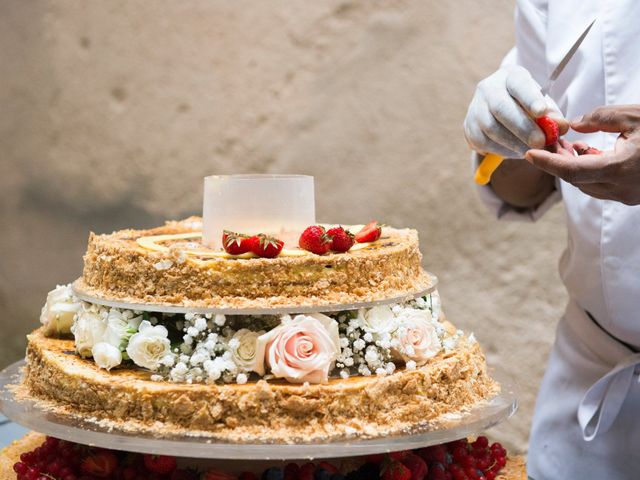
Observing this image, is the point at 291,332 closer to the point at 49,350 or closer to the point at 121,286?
the point at 121,286

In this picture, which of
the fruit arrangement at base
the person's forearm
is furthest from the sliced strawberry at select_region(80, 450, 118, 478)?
the person's forearm

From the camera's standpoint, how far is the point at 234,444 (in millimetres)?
1032

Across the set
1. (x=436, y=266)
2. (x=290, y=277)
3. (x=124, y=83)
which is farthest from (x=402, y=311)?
(x=124, y=83)

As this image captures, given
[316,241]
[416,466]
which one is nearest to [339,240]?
[316,241]

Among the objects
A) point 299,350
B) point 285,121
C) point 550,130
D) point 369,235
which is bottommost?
point 299,350

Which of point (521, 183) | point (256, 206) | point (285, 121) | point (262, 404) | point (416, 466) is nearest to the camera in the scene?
point (262, 404)

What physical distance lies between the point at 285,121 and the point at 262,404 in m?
1.75

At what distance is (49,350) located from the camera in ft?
4.30

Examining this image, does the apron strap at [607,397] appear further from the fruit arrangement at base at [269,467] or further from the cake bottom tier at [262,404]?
the cake bottom tier at [262,404]

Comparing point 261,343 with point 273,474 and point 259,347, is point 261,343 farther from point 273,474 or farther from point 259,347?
point 273,474

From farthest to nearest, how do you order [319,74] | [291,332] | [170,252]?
[319,74] → [170,252] → [291,332]

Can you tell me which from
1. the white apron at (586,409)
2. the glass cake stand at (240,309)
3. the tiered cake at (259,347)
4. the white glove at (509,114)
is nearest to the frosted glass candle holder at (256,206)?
the tiered cake at (259,347)

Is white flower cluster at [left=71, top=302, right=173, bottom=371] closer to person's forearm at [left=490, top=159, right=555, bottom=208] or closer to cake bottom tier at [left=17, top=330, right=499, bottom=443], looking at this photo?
cake bottom tier at [left=17, top=330, right=499, bottom=443]

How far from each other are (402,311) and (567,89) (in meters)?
0.56
